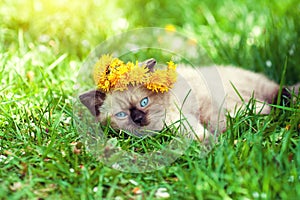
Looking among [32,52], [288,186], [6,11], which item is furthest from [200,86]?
[6,11]

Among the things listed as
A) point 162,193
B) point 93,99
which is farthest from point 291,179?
point 93,99

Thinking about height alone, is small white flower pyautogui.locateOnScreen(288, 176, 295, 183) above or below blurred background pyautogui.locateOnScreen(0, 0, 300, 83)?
below

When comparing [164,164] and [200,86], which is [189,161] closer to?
[164,164]

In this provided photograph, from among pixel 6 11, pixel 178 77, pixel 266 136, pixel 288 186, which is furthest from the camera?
pixel 6 11

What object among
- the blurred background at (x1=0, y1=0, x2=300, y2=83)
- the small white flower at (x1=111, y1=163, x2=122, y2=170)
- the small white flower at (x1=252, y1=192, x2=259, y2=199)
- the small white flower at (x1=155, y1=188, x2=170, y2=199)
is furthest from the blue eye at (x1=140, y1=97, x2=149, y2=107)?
the blurred background at (x1=0, y1=0, x2=300, y2=83)

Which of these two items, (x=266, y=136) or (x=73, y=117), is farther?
(x=73, y=117)

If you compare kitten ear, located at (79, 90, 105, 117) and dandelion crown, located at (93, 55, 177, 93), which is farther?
kitten ear, located at (79, 90, 105, 117)

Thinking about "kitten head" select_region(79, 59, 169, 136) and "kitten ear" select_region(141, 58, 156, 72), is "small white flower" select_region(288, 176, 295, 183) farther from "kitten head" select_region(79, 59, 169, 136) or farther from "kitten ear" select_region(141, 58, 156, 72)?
"kitten ear" select_region(141, 58, 156, 72)

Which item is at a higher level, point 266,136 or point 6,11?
point 6,11
